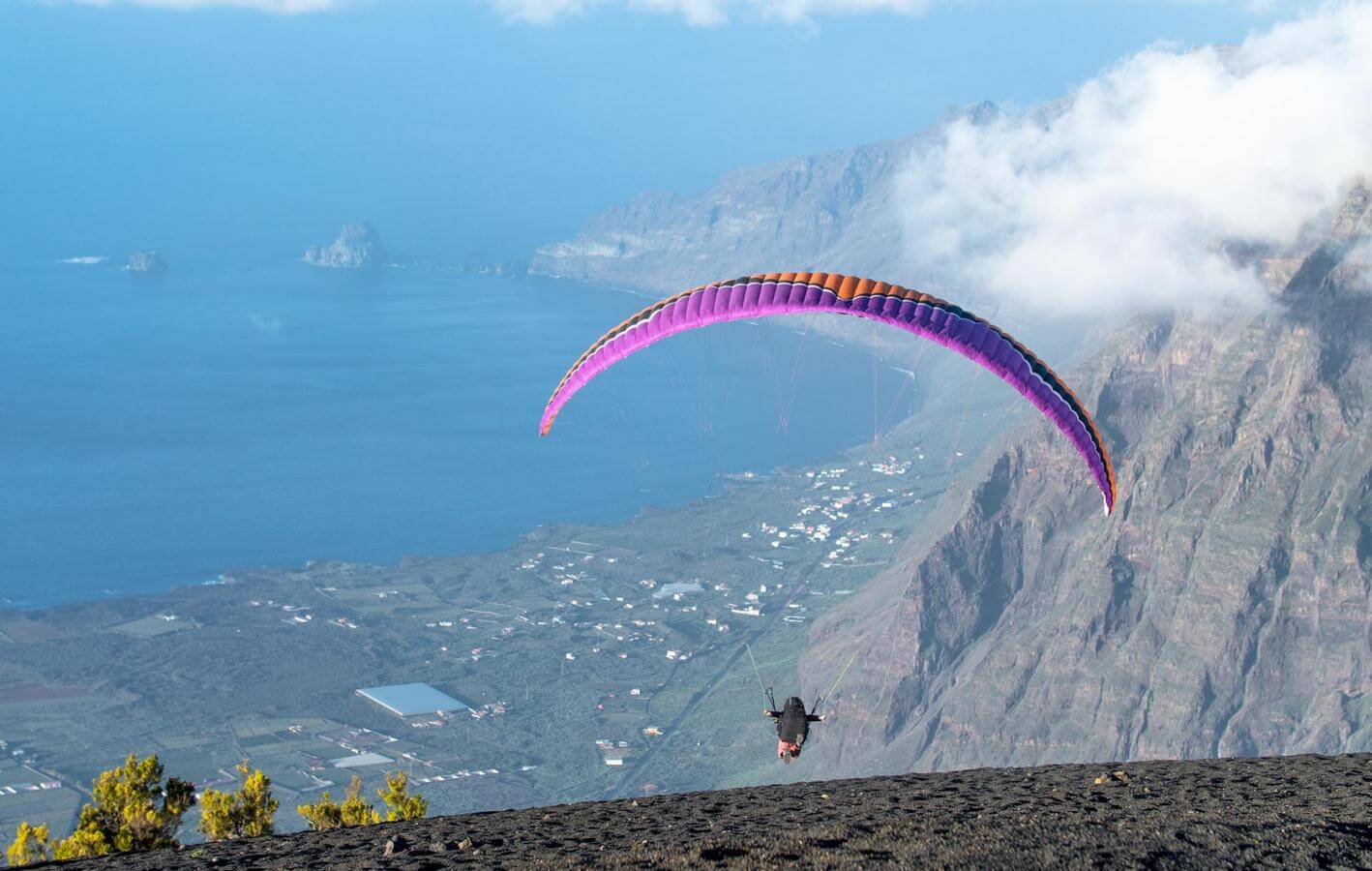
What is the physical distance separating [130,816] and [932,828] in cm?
2635

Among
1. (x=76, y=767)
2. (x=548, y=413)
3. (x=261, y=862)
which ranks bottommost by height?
(x=76, y=767)

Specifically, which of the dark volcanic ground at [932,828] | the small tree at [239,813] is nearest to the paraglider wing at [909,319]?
the dark volcanic ground at [932,828]

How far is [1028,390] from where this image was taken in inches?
2026

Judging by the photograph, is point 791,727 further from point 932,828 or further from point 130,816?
point 130,816

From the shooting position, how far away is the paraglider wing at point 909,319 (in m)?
50.4

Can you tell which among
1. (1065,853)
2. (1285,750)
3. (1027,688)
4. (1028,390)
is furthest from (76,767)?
(1065,853)

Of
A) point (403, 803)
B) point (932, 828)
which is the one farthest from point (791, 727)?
point (403, 803)

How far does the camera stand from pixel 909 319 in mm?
50250

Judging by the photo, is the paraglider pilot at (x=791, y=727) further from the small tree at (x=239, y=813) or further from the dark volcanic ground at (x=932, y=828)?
the small tree at (x=239, y=813)

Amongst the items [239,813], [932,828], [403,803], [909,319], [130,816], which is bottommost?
[403,803]

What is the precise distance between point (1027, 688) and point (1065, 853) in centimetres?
17100

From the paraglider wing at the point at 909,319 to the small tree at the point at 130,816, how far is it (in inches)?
697

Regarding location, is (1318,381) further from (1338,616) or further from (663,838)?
(663,838)

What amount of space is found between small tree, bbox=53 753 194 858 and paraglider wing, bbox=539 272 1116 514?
697 inches
